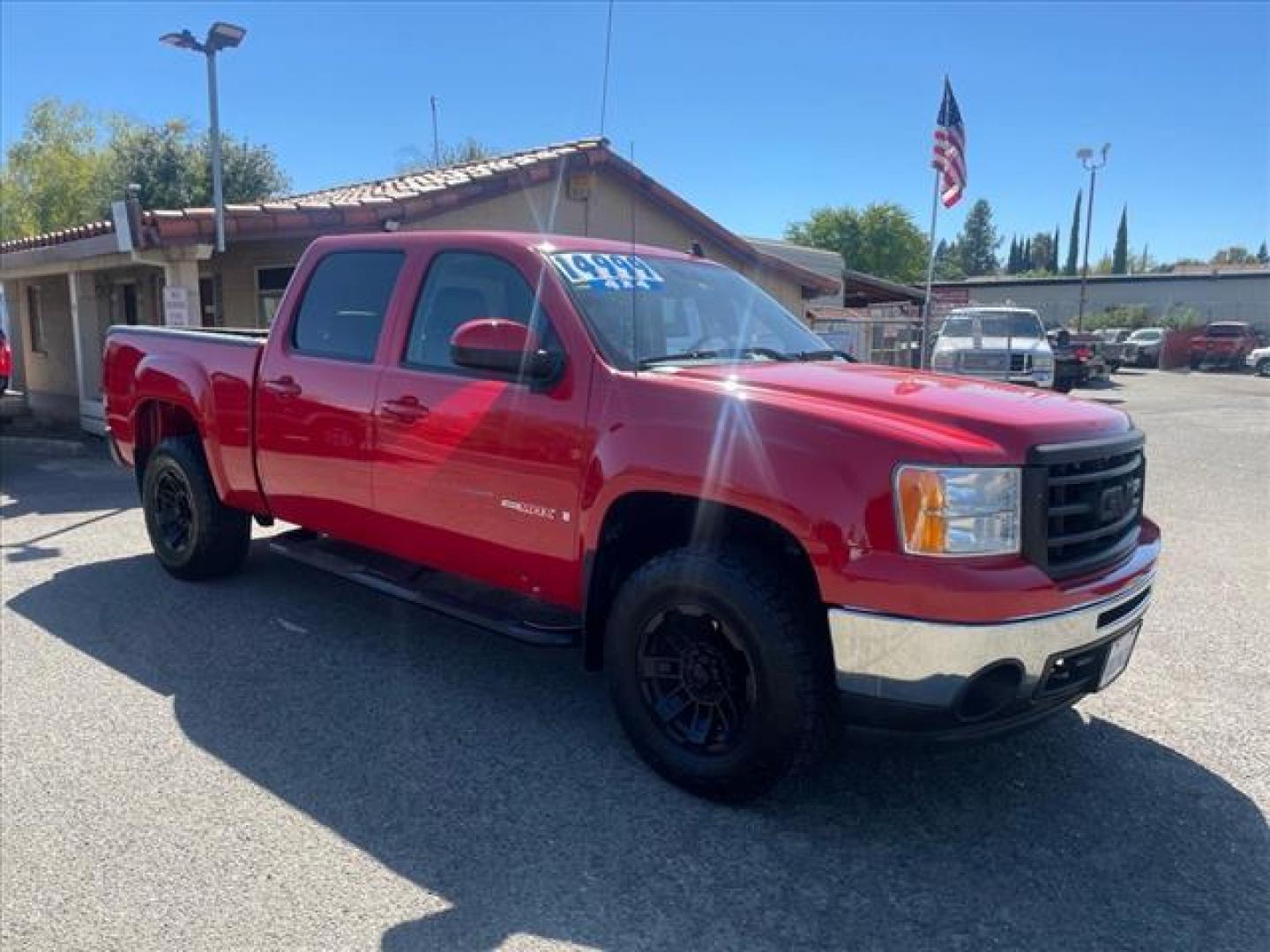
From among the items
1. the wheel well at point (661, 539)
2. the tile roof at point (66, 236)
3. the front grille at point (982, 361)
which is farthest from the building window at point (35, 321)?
the wheel well at point (661, 539)

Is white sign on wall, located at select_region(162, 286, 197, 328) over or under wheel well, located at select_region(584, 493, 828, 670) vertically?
over

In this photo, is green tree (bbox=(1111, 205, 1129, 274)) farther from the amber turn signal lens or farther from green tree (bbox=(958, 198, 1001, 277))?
the amber turn signal lens

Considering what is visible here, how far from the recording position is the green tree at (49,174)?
3769 centimetres

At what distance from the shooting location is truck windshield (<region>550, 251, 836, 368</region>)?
12.7 ft

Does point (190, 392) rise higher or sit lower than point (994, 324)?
lower

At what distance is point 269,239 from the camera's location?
11.6 m

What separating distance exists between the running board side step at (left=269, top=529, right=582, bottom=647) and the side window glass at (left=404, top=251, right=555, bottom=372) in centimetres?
103

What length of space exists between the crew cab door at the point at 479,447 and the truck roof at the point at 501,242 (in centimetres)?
7

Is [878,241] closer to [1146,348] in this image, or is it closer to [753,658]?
[1146,348]

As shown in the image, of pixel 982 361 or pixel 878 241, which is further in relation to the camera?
pixel 878 241

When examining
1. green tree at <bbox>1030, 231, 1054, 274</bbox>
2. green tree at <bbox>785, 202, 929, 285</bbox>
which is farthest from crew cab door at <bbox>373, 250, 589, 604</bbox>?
green tree at <bbox>1030, 231, 1054, 274</bbox>

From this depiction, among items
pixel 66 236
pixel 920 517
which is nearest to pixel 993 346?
pixel 66 236

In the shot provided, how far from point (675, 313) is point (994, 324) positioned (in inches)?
656

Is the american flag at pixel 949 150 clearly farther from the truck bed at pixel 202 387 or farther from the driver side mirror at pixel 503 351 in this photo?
the driver side mirror at pixel 503 351
